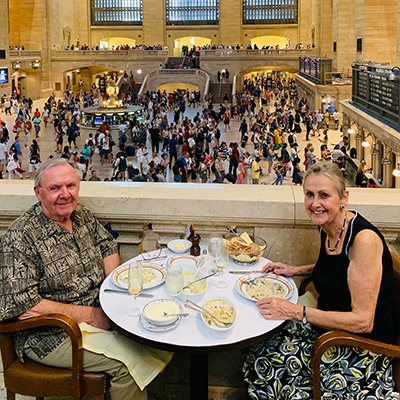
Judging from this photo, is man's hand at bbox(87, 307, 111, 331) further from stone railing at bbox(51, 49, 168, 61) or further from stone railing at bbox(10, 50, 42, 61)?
stone railing at bbox(51, 49, 168, 61)

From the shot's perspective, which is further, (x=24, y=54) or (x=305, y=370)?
(x=24, y=54)

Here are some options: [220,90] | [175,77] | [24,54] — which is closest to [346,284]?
[220,90]

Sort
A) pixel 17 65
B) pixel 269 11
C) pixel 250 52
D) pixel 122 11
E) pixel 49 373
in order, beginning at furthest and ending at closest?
pixel 122 11, pixel 269 11, pixel 250 52, pixel 17 65, pixel 49 373

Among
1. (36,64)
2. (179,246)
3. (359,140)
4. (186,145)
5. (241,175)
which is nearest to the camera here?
(179,246)

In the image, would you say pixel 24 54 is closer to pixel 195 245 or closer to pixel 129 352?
pixel 195 245

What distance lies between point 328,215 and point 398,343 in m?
0.65

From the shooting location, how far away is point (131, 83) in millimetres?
36219

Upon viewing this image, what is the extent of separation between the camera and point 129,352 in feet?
8.41

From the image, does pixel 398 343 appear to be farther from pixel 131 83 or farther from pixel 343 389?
pixel 131 83

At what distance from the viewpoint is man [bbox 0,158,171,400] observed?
100 inches

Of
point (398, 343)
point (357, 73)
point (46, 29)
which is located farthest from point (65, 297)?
point (46, 29)

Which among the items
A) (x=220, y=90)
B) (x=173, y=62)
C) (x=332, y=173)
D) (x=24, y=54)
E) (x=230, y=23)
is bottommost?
(x=332, y=173)

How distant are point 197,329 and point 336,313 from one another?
24.6 inches

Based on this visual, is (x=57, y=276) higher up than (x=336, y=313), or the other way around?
(x=57, y=276)
